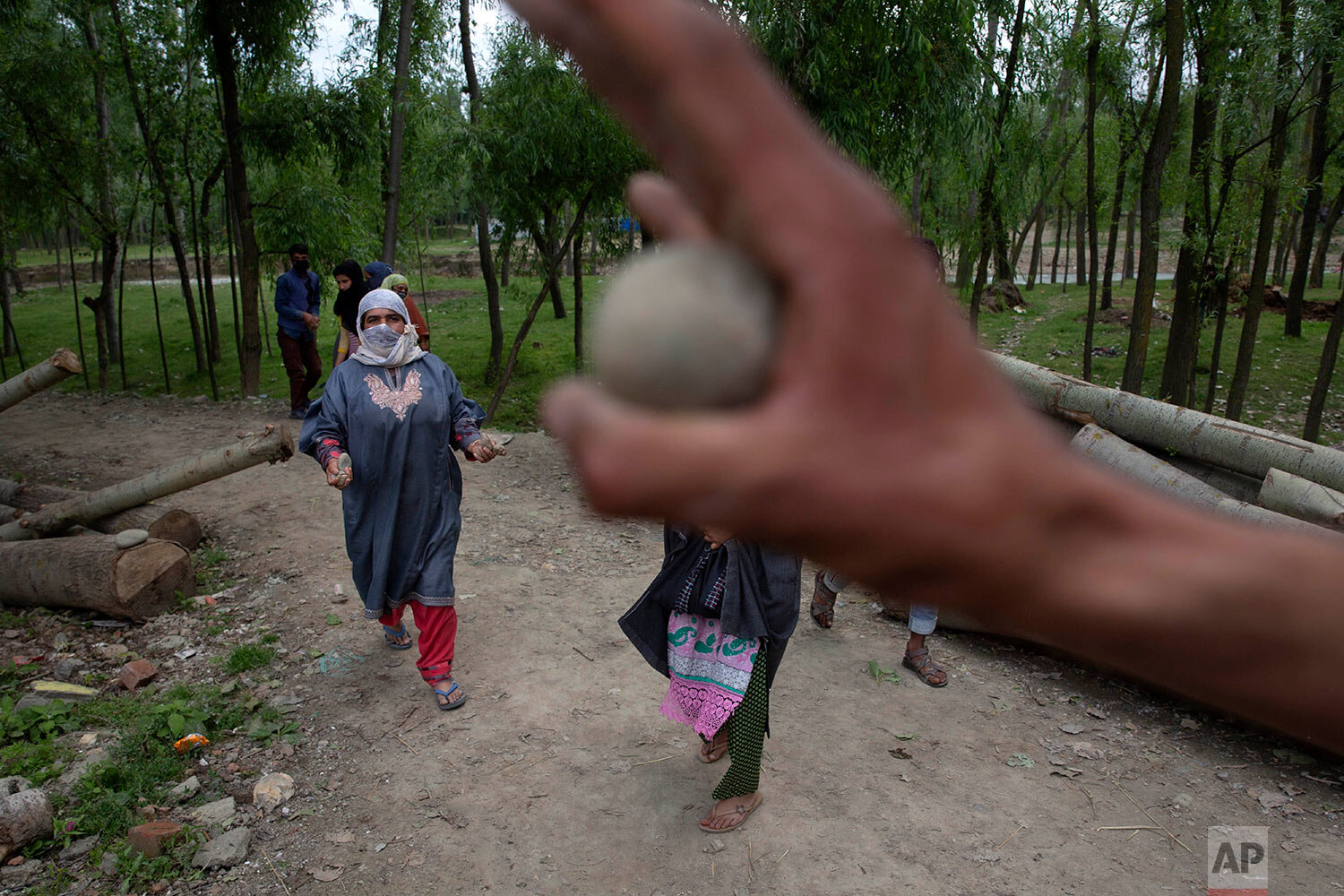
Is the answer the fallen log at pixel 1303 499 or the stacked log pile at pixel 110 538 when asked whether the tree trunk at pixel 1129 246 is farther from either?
the stacked log pile at pixel 110 538

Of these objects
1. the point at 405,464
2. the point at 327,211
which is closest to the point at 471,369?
the point at 327,211

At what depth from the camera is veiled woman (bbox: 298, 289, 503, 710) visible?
416 centimetres

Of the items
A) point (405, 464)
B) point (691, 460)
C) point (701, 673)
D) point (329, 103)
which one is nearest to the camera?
point (691, 460)

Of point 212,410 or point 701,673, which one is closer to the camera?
point 701,673

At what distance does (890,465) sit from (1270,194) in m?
9.62

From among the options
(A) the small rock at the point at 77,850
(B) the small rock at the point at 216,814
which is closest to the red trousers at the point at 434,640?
(B) the small rock at the point at 216,814

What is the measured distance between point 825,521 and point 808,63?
6.49 meters

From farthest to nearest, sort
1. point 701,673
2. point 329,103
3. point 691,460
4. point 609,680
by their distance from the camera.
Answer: point 329,103 → point 609,680 → point 701,673 → point 691,460

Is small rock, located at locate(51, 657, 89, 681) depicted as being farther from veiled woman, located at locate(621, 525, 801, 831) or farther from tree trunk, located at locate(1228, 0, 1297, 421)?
tree trunk, located at locate(1228, 0, 1297, 421)

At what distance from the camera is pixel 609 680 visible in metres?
4.69

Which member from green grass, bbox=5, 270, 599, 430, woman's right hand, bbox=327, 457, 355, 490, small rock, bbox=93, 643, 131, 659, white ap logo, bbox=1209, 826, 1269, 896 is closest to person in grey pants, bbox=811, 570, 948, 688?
white ap logo, bbox=1209, 826, 1269, 896

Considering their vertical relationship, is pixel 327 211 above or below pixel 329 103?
below

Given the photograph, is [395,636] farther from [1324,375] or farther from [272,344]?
[272,344]

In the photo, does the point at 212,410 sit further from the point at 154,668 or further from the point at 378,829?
the point at 378,829
